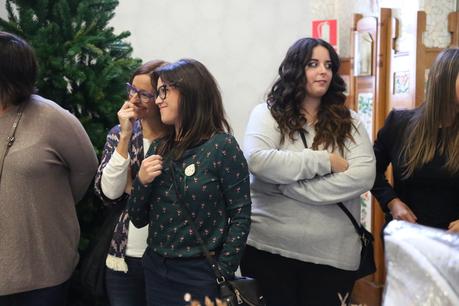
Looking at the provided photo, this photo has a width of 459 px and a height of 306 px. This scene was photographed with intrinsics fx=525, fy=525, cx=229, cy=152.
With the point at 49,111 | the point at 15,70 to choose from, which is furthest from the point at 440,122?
the point at 15,70

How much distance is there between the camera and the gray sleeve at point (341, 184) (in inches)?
72.6

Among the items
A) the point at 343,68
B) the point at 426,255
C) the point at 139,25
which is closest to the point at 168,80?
the point at 426,255

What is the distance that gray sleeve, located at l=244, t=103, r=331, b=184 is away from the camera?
182cm

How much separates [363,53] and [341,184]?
5.78 feet

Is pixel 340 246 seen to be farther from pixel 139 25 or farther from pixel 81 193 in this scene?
pixel 139 25

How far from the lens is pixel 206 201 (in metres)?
1.61

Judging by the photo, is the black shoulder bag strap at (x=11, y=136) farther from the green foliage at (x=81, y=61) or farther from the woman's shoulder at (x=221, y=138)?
the woman's shoulder at (x=221, y=138)

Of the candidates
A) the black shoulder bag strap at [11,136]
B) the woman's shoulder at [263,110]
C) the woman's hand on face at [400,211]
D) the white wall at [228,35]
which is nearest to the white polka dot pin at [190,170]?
the woman's shoulder at [263,110]

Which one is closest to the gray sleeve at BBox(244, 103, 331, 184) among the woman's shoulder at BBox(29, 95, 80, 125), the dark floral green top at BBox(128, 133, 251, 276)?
the dark floral green top at BBox(128, 133, 251, 276)

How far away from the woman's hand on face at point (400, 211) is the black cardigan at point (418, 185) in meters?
0.03

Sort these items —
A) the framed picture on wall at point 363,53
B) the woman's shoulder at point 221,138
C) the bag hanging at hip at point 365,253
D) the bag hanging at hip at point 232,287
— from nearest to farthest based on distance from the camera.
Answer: the bag hanging at hip at point 232,287, the woman's shoulder at point 221,138, the bag hanging at hip at point 365,253, the framed picture on wall at point 363,53

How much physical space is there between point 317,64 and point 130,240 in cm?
94

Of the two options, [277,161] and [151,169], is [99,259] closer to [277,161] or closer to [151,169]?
[151,169]

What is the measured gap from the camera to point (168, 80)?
5.46ft
